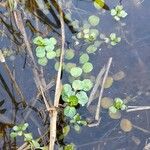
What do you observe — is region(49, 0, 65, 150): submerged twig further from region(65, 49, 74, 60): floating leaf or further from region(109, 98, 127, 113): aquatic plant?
region(109, 98, 127, 113): aquatic plant

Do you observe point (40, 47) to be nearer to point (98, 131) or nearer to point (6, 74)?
point (6, 74)

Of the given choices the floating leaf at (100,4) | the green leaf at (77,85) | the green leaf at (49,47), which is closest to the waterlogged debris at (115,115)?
the green leaf at (77,85)

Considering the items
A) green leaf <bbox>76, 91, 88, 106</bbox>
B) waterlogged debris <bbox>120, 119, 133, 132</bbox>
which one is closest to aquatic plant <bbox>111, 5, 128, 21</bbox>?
green leaf <bbox>76, 91, 88, 106</bbox>

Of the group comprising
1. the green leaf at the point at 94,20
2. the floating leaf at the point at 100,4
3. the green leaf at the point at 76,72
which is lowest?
the green leaf at the point at 76,72

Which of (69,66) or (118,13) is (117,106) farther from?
(118,13)

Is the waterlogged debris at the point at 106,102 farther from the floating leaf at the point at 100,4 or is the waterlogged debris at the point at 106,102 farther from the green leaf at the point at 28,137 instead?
the floating leaf at the point at 100,4

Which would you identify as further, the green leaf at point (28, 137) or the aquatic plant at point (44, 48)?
the aquatic plant at point (44, 48)

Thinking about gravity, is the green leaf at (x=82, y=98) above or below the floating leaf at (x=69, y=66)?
below

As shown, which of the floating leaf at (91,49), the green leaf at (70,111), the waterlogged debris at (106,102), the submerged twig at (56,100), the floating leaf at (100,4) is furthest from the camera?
the floating leaf at (100,4)
